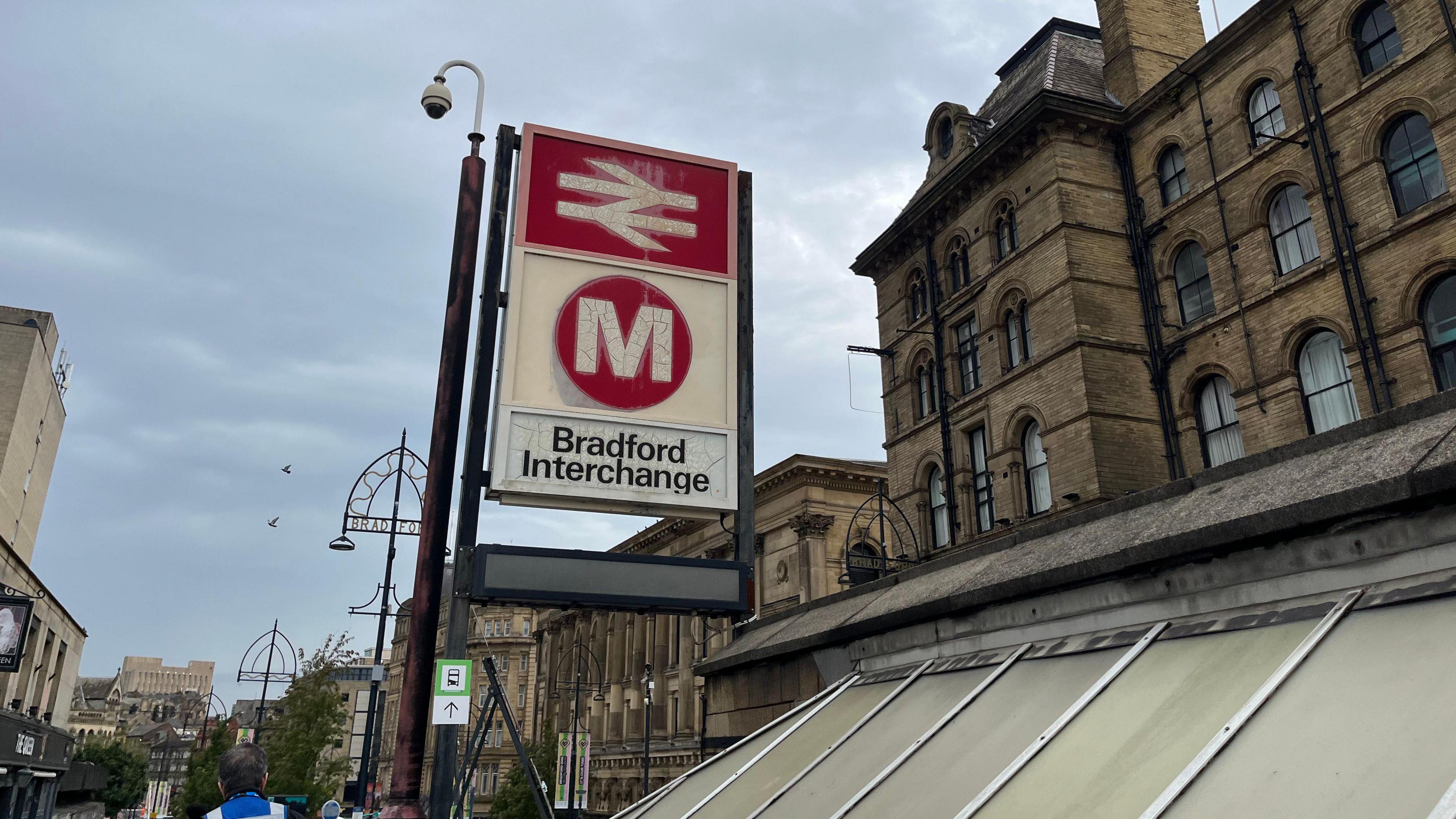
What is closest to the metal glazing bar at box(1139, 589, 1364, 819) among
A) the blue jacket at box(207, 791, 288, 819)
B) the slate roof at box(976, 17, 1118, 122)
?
the blue jacket at box(207, 791, 288, 819)

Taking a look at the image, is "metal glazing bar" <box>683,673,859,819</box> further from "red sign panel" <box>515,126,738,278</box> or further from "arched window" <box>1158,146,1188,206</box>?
"arched window" <box>1158,146,1188,206</box>

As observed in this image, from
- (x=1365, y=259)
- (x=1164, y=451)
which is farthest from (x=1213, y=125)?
(x=1164, y=451)

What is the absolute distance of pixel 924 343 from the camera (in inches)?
1243

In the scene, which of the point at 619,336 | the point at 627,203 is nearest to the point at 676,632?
the point at 627,203

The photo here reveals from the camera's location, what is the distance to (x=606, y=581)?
Answer: 9.14m

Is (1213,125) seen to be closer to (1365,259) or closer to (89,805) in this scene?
(1365,259)

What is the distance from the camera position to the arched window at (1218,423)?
2281cm

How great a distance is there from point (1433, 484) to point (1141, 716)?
1614 mm

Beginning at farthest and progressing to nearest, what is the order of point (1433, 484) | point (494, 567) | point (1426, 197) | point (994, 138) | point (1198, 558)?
point (994, 138) < point (1426, 197) < point (494, 567) < point (1198, 558) < point (1433, 484)

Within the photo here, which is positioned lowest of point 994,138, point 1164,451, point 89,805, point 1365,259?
point 89,805

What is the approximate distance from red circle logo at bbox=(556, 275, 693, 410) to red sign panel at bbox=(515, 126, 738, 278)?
17.7 inches

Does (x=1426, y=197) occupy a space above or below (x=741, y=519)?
above

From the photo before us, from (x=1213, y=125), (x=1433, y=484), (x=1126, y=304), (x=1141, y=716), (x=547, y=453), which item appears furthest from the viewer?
(x=1126, y=304)

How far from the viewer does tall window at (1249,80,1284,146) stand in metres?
22.2
